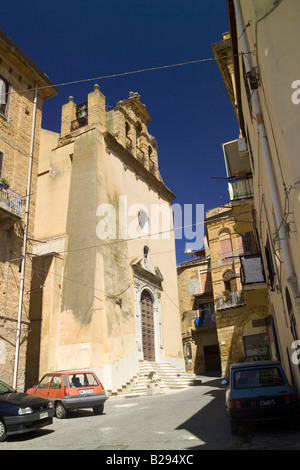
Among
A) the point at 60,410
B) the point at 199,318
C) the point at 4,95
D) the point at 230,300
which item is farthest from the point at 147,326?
the point at 4,95

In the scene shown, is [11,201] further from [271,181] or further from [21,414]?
[271,181]

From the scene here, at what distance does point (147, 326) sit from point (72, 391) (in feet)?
37.1

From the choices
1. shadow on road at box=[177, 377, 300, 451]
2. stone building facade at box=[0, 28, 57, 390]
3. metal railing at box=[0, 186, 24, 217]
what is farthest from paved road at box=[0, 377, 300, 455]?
metal railing at box=[0, 186, 24, 217]

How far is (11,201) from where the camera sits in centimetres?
1398

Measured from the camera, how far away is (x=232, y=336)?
89.1 feet

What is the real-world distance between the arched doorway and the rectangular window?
39.0ft

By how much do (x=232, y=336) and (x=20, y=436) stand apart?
21210 millimetres

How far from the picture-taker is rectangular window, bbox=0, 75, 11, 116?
49.6ft

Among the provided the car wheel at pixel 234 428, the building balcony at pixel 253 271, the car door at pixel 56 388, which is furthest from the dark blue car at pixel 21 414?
the building balcony at pixel 253 271

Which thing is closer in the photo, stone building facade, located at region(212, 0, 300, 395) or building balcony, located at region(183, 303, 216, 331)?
stone building facade, located at region(212, 0, 300, 395)

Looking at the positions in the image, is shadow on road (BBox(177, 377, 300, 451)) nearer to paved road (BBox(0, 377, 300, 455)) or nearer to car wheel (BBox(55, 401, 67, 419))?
paved road (BBox(0, 377, 300, 455))

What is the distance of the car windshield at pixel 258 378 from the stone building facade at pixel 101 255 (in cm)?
951
